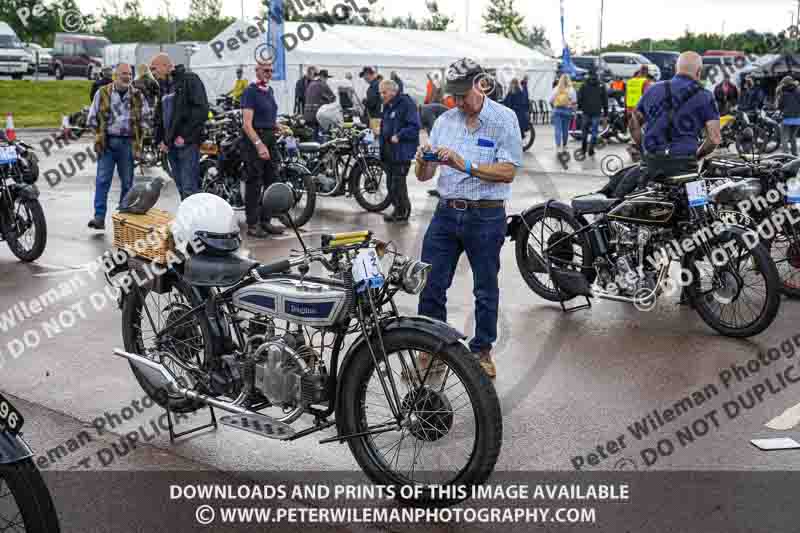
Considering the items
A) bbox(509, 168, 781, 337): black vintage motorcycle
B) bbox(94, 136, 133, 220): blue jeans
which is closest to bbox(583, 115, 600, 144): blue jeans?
bbox(94, 136, 133, 220): blue jeans

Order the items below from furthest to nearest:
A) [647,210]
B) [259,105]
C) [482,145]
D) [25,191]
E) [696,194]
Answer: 1. [259,105]
2. [25,191]
3. [647,210]
4. [696,194]
5. [482,145]

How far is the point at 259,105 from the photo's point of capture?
1061cm

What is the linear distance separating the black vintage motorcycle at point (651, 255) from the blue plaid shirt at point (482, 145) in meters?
1.78

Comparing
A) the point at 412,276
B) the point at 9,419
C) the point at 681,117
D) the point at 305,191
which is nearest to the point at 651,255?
the point at 681,117

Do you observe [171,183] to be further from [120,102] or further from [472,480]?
[472,480]

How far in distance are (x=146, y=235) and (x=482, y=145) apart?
2.01 m

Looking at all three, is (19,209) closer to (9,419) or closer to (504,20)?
(9,419)

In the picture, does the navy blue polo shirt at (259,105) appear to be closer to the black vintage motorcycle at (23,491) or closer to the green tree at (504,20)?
the black vintage motorcycle at (23,491)

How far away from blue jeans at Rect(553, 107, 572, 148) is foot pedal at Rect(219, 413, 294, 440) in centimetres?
1806

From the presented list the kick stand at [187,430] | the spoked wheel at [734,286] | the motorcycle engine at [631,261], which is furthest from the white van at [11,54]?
the kick stand at [187,430]

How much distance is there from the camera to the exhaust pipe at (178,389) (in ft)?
14.3

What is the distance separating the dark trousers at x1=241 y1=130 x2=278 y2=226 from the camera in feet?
34.9

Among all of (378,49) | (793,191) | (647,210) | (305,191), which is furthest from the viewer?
(378,49)

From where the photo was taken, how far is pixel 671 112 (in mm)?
7688
